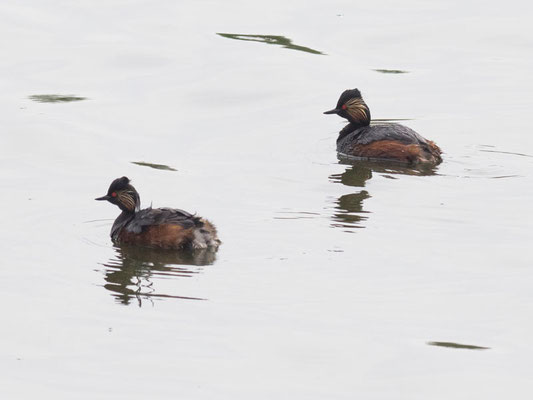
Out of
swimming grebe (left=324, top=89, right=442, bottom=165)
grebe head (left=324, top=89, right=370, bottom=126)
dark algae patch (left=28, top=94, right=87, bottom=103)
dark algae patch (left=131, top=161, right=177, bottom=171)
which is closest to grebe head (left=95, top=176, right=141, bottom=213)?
dark algae patch (left=131, top=161, right=177, bottom=171)

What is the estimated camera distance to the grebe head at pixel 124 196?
13.1 metres

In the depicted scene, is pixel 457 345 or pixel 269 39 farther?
pixel 269 39

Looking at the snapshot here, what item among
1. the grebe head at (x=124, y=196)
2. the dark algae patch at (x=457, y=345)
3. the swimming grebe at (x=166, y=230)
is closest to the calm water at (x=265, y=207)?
the dark algae patch at (x=457, y=345)

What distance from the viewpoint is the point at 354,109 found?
1823 cm

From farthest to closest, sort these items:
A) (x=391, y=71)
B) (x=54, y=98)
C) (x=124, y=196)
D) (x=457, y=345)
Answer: (x=391, y=71) → (x=54, y=98) → (x=124, y=196) → (x=457, y=345)

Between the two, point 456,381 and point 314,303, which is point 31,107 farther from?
point 456,381

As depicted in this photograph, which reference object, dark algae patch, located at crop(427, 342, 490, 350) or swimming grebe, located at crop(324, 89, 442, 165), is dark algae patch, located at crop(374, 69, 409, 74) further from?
dark algae patch, located at crop(427, 342, 490, 350)

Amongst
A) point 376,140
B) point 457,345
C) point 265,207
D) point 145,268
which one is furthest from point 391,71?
point 457,345

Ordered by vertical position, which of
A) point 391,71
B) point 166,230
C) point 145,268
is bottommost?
point 145,268

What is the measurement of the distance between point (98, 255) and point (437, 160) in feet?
19.3

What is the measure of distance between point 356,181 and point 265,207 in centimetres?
221

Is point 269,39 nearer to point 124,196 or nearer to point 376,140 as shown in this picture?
point 376,140

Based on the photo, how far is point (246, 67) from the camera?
22.7 meters

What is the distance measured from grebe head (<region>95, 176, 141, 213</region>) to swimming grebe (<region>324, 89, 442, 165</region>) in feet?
15.4
